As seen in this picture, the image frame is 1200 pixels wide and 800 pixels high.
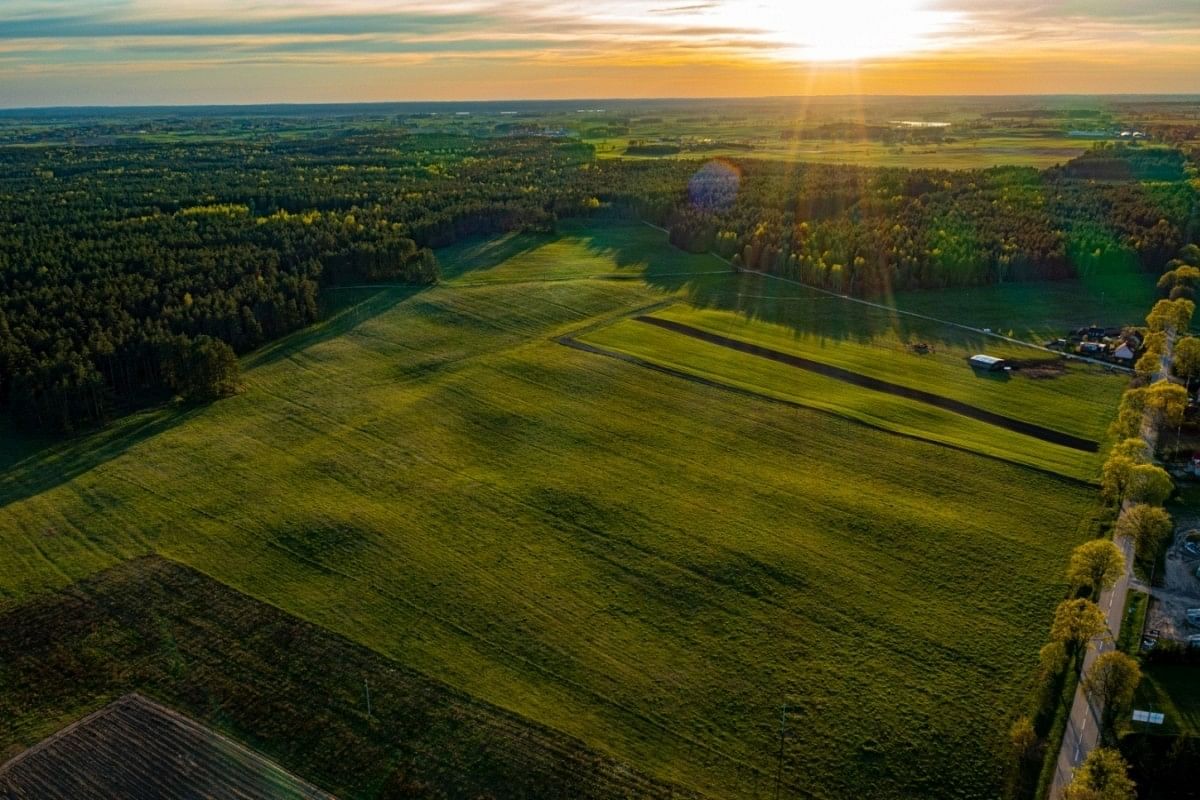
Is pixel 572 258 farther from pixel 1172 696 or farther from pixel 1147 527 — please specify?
pixel 1172 696

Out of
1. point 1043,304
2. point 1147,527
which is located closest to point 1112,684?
point 1147,527

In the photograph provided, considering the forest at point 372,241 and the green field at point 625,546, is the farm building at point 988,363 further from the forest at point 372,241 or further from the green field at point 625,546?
the forest at point 372,241

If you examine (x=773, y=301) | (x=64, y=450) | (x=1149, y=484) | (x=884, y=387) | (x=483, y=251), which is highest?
(x=483, y=251)

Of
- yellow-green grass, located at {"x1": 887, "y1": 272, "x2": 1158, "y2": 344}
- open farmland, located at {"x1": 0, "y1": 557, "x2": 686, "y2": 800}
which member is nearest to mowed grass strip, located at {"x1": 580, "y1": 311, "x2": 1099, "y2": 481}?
yellow-green grass, located at {"x1": 887, "y1": 272, "x2": 1158, "y2": 344}

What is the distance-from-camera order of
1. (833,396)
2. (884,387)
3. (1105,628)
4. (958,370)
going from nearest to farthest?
1. (1105,628)
2. (833,396)
3. (884,387)
4. (958,370)

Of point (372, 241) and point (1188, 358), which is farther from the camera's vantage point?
point (372, 241)

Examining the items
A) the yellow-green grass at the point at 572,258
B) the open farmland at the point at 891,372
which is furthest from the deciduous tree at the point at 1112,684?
the yellow-green grass at the point at 572,258

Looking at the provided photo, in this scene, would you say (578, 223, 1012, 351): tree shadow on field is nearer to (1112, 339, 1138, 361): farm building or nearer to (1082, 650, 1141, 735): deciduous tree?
(1112, 339, 1138, 361): farm building

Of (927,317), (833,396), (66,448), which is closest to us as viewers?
(66,448)
